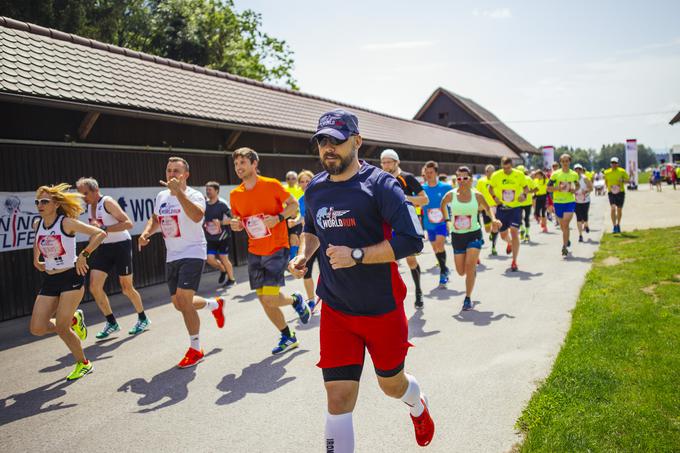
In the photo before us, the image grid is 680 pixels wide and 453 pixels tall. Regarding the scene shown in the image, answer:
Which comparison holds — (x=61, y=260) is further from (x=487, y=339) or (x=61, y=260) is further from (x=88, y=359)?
(x=487, y=339)

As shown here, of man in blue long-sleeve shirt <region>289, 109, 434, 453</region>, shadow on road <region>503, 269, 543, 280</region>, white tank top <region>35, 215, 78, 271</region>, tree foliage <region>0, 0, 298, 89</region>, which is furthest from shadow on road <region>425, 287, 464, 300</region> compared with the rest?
tree foliage <region>0, 0, 298, 89</region>

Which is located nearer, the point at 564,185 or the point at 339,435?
the point at 339,435

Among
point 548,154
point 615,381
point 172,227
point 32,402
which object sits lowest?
point 32,402

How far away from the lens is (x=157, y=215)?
579cm

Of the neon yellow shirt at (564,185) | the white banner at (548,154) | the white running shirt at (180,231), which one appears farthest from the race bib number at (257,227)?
the white banner at (548,154)

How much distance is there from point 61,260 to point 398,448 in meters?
4.16

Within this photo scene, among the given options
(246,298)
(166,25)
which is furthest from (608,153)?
(246,298)

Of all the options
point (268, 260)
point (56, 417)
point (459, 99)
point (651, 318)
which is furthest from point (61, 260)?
point (459, 99)

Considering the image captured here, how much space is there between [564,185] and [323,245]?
33.3 feet

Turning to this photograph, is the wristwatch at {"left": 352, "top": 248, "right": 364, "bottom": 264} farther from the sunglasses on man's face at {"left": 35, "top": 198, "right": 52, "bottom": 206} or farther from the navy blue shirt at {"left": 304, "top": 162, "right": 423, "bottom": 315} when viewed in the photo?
the sunglasses on man's face at {"left": 35, "top": 198, "right": 52, "bottom": 206}

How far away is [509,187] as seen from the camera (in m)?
10.4

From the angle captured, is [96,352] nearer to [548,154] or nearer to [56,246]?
[56,246]

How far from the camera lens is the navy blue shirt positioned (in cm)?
281

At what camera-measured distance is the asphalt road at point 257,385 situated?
3688 millimetres
